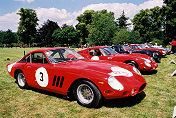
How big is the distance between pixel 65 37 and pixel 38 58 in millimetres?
52532

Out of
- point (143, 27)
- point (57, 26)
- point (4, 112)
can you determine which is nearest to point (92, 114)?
point (4, 112)

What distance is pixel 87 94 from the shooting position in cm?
339

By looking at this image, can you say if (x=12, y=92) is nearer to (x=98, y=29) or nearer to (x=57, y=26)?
(x=98, y=29)

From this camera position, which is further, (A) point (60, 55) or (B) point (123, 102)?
(A) point (60, 55)

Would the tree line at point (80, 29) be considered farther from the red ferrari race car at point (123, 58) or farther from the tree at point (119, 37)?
the red ferrari race car at point (123, 58)

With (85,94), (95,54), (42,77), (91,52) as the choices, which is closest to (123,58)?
(95,54)

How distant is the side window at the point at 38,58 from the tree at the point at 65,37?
51439 mm

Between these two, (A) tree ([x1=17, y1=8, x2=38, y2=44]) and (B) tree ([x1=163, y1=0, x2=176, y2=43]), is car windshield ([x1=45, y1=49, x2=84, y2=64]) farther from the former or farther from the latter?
(A) tree ([x1=17, y1=8, x2=38, y2=44])

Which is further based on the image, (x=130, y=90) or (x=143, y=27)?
(x=143, y=27)

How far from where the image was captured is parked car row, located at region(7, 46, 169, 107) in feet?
10.2

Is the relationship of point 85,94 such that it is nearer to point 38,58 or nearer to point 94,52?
point 38,58

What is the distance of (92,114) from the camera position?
310 cm

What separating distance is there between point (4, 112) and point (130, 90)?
3.00m

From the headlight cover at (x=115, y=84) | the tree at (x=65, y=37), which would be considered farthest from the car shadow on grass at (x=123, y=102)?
the tree at (x=65, y=37)
